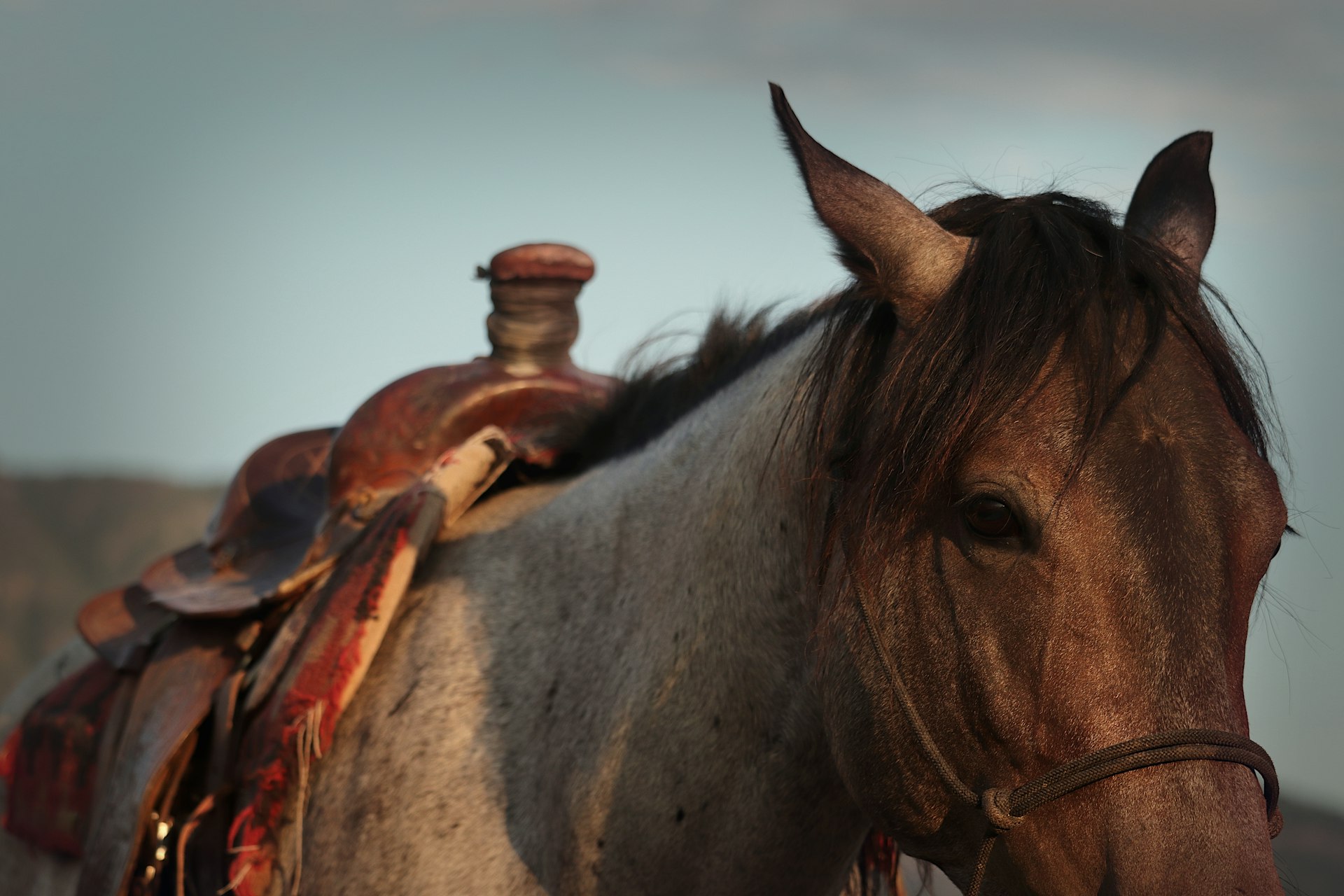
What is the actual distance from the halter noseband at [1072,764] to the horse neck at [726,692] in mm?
233

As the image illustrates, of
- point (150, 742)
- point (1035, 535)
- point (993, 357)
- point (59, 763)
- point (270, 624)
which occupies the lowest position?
point (59, 763)

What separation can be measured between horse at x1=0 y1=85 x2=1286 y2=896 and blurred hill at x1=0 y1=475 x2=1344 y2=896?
14316 millimetres

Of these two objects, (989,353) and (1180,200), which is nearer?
(989,353)

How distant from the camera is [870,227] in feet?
4.91

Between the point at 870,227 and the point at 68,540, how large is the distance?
18823 millimetres

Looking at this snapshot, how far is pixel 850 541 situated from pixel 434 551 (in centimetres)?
114

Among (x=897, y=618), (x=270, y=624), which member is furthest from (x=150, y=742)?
(x=897, y=618)

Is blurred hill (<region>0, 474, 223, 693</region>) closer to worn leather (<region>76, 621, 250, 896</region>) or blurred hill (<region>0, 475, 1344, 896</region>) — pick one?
blurred hill (<region>0, 475, 1344, 896</region>)

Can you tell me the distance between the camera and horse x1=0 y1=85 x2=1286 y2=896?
1.27m

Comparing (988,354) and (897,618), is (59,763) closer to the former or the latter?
(897,618)

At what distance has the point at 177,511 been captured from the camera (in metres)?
18.8

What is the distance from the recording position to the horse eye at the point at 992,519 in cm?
133

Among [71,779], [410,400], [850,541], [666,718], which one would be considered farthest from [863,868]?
[71,779]

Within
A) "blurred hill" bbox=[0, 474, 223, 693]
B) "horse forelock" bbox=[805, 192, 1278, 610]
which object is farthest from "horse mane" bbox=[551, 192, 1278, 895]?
"blurred hill" bbox=[0, 474, 223, 693]
